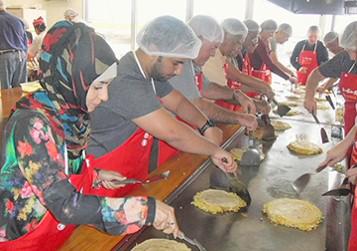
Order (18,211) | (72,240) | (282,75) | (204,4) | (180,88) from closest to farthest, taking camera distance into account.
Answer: (18,211) → (72,240) → (180,88) → (282,75) → (204,4)

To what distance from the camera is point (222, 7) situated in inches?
275

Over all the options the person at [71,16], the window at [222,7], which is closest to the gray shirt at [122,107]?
the person at [71,16]

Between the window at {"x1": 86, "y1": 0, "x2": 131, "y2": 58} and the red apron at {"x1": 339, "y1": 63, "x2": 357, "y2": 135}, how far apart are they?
568cm

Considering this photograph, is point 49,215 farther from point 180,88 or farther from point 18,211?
point 180,88

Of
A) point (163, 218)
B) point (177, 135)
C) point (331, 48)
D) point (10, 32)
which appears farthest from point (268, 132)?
point (10, 32)

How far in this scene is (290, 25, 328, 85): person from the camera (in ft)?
19.1

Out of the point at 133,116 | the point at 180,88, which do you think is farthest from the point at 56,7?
the point at 133,116

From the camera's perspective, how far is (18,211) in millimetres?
1158

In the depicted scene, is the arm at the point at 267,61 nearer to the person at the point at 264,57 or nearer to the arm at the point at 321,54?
the person at the point at 264,57

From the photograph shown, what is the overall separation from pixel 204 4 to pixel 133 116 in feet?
19.9

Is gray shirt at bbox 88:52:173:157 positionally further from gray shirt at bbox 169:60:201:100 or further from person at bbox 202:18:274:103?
person at bbox 202:18:274:103

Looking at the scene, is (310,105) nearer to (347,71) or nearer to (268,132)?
(347,71)

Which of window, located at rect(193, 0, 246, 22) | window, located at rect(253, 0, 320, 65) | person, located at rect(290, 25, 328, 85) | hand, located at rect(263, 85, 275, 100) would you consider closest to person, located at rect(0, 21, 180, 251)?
hand, located at rect(263, 85, 275, 100)

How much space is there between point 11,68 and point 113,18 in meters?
2.92
